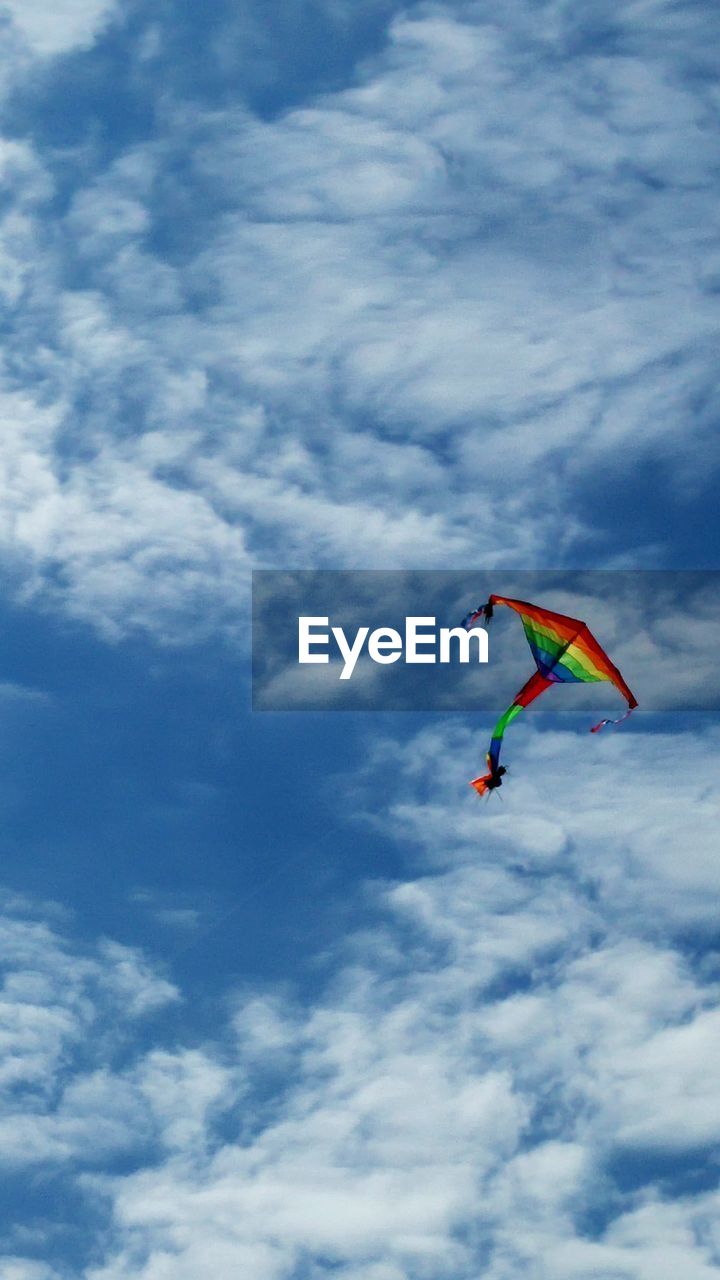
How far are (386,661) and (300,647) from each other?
16.2 ft

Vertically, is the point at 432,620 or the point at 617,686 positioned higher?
the point at 432,620

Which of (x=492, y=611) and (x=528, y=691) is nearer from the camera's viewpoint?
(x=492, y=611)

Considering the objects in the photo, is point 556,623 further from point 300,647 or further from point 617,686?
point 300,647

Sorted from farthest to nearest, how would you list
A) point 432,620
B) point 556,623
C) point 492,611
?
point 432,620, point 556,623, point 492,611

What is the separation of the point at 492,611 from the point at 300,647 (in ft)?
48.9

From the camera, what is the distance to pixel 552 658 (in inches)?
3324

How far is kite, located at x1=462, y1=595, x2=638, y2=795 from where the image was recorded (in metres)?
78.9

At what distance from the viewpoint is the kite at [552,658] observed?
7894cm

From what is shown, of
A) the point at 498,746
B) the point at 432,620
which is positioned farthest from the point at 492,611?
the point at 432,620

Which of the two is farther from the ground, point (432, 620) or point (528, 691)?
point (432, 620)

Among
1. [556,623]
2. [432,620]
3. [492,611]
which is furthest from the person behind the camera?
[432,620]

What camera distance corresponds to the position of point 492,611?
73938mm

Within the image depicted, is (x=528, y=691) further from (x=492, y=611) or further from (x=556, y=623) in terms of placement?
(x=492, y=611)

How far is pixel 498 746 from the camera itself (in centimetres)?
7862
